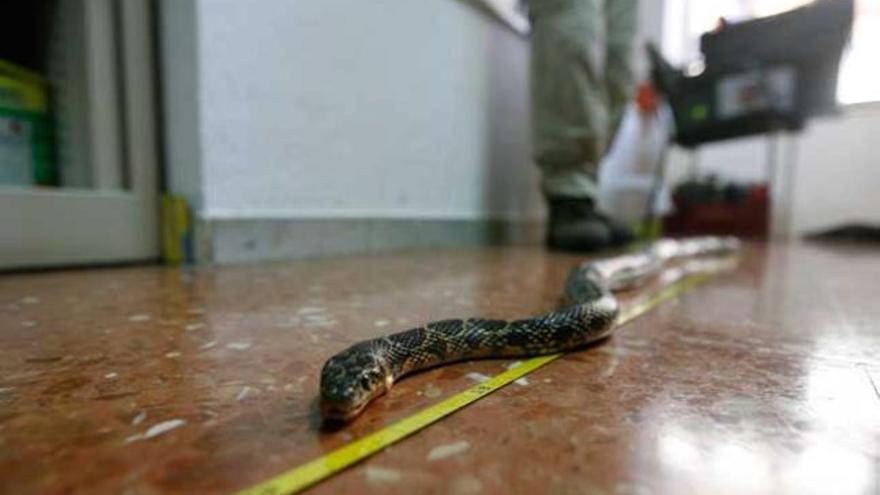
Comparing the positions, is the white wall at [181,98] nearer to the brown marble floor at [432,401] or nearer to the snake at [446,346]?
the brown marble floor at [432,401]

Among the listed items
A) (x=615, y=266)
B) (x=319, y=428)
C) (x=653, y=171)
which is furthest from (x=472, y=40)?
(x=319, y=428)

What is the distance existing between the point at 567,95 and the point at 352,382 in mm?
1754

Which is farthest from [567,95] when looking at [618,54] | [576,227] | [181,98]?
[181,98]

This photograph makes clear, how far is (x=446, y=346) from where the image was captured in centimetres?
57

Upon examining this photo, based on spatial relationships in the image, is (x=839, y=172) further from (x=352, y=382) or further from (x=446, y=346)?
(x=352, y=382)

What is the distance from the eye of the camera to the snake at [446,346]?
419 mm

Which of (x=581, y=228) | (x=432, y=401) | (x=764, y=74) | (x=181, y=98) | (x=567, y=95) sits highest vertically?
(x=764, y=74)

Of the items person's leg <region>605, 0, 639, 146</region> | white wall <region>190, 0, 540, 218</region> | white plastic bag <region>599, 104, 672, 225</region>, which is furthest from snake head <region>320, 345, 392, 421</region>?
white plastic bag <region>599, 104, 672, 225</region>

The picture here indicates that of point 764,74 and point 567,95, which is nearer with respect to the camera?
point 567,95

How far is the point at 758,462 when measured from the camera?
1.18ft

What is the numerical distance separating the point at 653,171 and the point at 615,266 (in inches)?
103

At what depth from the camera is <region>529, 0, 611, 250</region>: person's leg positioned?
187 cm

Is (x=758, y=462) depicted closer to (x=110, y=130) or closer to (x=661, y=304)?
(x=661, y=304)

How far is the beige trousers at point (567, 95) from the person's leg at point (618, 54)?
1.52 feet
